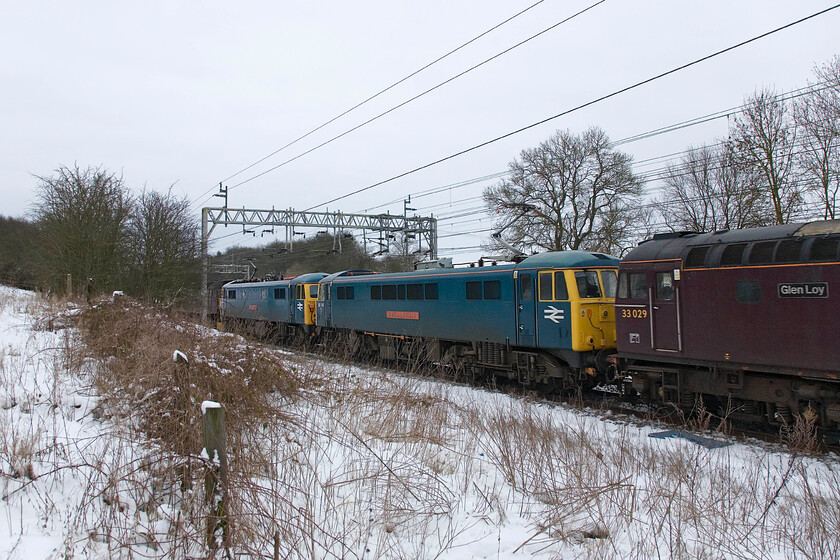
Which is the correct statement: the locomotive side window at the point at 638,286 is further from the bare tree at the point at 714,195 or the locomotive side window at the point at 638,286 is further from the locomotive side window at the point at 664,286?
the bare tree at the point at 714,195

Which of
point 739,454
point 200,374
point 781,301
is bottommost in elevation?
point 739,454

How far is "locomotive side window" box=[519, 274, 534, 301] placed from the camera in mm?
12656

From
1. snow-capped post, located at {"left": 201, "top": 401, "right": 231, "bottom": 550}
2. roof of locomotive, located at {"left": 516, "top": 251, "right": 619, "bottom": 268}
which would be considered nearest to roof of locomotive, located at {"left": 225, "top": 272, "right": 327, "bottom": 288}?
roof of locomotive, located at {"left": 516, "top": 251, "right": 619, "bottom": 268}

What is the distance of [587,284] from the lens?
470 inches

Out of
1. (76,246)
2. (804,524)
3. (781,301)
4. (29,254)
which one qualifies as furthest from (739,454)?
(29,254)

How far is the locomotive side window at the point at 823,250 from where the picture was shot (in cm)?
773

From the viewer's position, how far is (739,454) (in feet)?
25.7

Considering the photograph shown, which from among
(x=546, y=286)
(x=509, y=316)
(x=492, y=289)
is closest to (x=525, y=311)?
(x=509, y=316)

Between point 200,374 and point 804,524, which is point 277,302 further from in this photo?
point 804,524

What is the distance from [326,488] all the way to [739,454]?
20.2ft

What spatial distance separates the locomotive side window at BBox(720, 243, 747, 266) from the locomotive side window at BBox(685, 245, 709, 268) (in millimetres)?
326

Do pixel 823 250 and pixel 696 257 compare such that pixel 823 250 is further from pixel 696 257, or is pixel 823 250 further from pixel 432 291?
pixel 432 291

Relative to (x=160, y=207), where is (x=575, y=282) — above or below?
below

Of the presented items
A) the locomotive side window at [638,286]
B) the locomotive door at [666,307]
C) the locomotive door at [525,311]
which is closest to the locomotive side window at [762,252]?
the locomotive door at [666,307]
